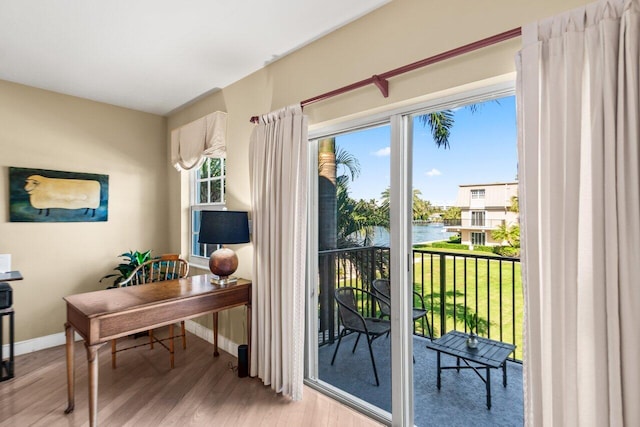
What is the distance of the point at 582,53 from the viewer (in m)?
1.34

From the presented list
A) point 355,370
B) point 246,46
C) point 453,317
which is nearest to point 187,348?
point 355,370

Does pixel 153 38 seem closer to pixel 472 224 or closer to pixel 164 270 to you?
pixel 164 270

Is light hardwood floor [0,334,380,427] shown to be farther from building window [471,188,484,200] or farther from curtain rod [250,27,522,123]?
curtain rod [250,27,522,123]

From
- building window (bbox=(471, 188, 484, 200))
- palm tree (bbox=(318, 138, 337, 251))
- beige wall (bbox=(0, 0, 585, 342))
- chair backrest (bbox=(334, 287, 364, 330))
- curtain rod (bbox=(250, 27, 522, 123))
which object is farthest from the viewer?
palm tree (bbox=(318, 138, 337, 251))

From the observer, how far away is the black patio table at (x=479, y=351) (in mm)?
1950

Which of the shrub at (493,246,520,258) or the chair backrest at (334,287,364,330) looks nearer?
the shrub at (493,246,520,258)

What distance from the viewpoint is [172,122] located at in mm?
4180

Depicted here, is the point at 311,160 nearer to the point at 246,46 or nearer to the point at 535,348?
the point at 246,46

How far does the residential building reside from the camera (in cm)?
180

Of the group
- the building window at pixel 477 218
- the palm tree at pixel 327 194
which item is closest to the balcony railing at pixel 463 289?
the building window at pixel 477 218

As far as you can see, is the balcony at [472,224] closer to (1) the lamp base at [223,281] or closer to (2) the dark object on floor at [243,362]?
(1) the lamp base at [223,281]

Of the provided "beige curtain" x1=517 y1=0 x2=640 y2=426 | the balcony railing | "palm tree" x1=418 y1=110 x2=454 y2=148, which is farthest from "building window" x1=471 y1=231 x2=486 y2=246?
"palm tree" x1=418 y1=110 x2=454 y2=148

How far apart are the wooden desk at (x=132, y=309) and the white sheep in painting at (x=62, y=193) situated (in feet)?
5.15

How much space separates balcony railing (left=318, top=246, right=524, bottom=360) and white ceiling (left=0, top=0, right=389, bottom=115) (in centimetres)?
160
